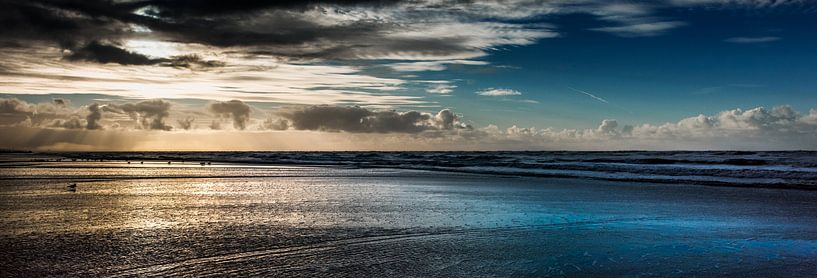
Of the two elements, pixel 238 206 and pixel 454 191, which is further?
pixel 454 191

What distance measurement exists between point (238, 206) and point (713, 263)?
1360cm

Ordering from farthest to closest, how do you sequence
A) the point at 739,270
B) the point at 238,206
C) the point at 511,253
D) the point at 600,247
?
the point at 238,206, the point at 600,247, the point at 511,253, the point at 739,270

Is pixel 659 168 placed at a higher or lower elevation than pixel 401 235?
higher

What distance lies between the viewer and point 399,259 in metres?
9.76

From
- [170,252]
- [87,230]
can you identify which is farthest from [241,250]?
[87,230]

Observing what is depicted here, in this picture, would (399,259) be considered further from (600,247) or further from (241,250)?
(600,247)

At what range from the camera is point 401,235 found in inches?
488

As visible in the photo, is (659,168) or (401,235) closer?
(401,235)

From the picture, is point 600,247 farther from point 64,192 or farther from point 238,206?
point 64,192

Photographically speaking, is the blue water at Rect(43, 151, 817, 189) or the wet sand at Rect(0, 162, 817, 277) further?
the blue water at Rect(43, 151, 817, 189)

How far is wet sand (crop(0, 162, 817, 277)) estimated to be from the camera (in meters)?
9.12

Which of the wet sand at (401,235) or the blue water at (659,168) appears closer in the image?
the wet sand at (401,235)

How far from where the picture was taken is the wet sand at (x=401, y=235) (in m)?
9.12

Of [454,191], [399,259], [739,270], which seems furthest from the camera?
[454,191]
